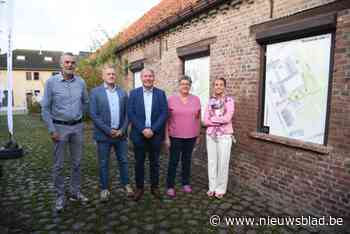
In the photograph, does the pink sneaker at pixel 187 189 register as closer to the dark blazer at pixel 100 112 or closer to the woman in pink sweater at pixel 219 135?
the woman in pink sweater at pixel 219 135

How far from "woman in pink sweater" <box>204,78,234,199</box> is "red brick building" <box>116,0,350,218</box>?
2.14 feet

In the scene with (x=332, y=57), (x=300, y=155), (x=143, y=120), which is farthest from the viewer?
(x=143, y=120)

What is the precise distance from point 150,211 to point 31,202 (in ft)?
6.39

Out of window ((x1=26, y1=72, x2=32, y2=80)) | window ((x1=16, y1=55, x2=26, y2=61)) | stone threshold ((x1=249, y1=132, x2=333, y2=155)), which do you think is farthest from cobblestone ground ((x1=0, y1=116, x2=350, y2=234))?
window ((x1=16, y1=55, x2=26, y2=61))

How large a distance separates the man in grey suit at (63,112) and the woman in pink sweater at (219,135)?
2059 mm

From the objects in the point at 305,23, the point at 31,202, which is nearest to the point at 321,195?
the point at 305,23

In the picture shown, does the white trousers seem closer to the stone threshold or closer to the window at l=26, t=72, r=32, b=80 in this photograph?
the stone threshold

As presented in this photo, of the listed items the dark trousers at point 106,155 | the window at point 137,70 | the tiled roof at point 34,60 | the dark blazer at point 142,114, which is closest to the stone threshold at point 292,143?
the dark blazer at point 142,114

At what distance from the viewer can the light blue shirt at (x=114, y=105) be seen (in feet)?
13.9

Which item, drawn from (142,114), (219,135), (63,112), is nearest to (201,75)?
(219,135)

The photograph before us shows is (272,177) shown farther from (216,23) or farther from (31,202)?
(31,202)

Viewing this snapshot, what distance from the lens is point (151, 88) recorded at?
4.35 meters

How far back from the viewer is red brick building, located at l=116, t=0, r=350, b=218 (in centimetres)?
347

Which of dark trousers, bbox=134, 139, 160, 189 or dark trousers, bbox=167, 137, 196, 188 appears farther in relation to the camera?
dark trousers, bbox=167, 137, 196, 188
